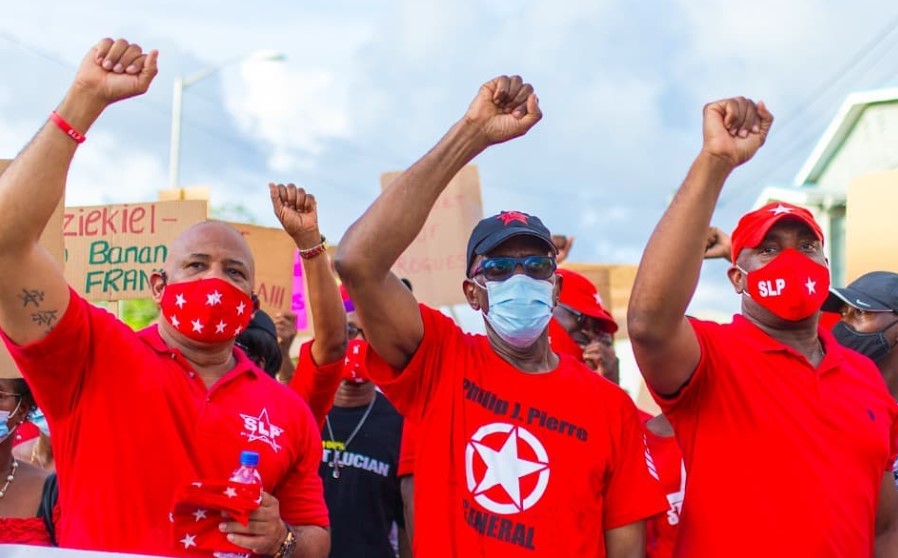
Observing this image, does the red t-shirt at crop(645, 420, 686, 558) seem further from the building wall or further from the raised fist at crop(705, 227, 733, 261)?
the building wall

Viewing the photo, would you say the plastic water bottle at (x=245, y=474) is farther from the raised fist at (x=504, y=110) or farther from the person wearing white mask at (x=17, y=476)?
the raised fist at (x=504, y=110)

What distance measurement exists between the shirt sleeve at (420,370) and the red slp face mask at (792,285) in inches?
39.2

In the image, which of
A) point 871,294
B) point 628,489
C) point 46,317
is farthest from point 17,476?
point 871,294

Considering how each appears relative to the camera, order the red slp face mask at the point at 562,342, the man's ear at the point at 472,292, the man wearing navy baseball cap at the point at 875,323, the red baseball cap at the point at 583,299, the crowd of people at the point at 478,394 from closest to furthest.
Result: the crowd of people at the point at 478,394
the man's ear at the point at 472,292
the man wearing navy baseball cap at the point at 875,323
the red slp face mask at the point at 562,342
the red baseball cap at the point at 583,299

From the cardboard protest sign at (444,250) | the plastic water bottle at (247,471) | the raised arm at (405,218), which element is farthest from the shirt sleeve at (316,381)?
the cardboard protest sign at (444,250)

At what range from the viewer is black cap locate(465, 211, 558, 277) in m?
3.11

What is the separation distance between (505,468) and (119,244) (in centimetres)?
321

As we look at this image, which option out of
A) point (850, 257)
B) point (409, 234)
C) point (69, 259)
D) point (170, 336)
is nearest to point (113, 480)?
point (170, 336)

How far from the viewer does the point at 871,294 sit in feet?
14.7

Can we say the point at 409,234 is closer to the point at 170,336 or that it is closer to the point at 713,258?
the point at 170,336

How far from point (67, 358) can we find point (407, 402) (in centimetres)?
95

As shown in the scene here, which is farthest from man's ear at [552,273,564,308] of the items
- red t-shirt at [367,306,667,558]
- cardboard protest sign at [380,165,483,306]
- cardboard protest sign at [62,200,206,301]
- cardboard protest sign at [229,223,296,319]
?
cardboard protest sign at [380,165,483,306]

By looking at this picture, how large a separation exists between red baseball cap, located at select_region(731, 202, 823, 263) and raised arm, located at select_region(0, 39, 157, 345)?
188 centimetres

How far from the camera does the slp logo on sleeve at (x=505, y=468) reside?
9.41 feet
